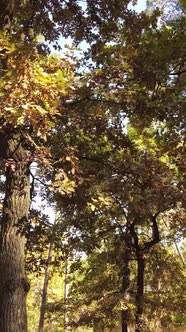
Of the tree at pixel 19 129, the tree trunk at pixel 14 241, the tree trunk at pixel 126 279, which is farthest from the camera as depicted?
the tree trunk at pixel 126 279

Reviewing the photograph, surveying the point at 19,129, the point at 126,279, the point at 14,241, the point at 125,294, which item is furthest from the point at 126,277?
the point at 19,129

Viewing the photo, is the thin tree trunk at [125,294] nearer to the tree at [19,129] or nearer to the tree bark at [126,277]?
the tree bark at [126,277]

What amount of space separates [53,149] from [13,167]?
118cm

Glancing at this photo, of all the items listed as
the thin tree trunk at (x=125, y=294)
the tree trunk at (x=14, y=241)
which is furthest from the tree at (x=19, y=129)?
the thin tree trunk at (x=125, y=294)

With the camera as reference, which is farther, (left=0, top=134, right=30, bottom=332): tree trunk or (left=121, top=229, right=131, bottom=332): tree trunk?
(left=121, top=229, right=131, bottom=332): tree trunk

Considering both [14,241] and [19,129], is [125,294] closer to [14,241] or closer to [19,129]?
[14,241]

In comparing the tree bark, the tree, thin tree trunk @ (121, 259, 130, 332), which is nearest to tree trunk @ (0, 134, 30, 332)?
the tree

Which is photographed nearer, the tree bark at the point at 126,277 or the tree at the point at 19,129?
the tree at the point at 19,129

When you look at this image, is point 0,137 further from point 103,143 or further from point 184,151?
point 184,151

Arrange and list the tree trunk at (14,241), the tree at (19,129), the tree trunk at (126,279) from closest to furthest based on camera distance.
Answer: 1. the tree at (19,129)
2. the tree trunk at (14,241)
3. the tree trunk at (126,279)

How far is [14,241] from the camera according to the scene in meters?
5.46

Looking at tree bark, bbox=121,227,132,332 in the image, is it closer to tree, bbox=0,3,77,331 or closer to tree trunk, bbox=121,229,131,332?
tree trunk, bbox=121,229,131,332

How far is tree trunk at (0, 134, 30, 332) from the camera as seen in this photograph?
16.6 feet

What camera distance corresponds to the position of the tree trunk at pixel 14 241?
5.07 m
